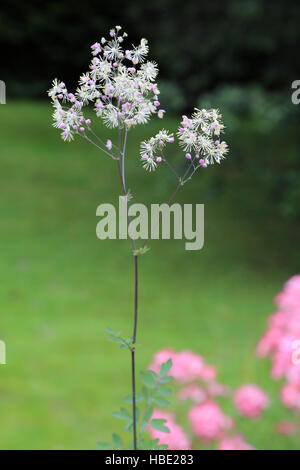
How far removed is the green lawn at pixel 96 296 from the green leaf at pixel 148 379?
1901 mm

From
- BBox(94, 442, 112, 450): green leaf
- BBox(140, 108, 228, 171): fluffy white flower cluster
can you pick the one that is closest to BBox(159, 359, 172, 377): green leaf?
BBox(94, 442, 112, 450): green leaf

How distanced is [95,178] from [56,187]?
667 millimetres

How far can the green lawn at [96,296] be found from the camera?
12.6 feet

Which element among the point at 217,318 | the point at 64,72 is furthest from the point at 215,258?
the point at 64,72

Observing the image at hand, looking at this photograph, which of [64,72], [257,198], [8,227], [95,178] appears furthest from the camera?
[64,72]

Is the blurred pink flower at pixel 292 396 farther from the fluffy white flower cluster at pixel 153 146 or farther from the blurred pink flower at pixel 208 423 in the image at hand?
the fluffy white flower cluster at pixel 153 146

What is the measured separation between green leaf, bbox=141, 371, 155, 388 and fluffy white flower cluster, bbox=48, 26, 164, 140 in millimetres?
451

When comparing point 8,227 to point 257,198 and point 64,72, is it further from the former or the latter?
point 64,72

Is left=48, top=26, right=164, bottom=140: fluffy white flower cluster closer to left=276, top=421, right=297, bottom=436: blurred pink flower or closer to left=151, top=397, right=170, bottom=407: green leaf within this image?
left=151, top=397, right=170, bottom=407: green leaf

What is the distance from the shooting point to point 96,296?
6.04 meters

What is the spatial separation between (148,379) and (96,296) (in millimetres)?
4970

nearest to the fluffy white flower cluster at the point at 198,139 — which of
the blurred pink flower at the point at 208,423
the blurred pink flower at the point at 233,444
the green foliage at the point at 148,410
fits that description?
the green foliage at the point at 148,410

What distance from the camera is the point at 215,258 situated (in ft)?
23.6

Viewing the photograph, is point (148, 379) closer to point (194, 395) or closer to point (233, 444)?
point (233, 444)
